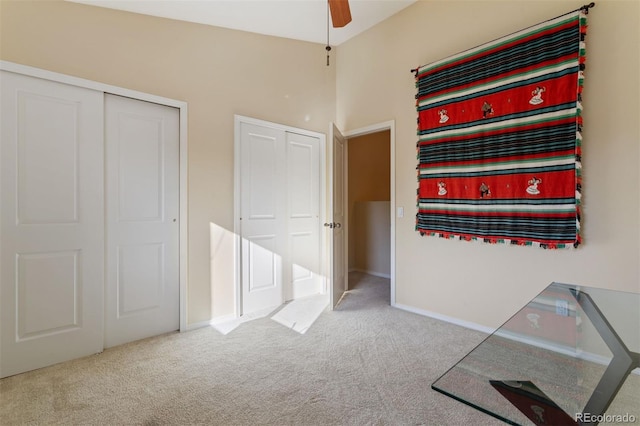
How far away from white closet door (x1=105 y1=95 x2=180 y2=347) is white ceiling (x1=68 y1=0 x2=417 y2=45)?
787 mm

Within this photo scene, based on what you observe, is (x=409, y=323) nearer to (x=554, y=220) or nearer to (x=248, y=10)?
(x=554, y=220)

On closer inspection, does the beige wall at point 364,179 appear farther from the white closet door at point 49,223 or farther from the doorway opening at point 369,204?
the white closet door at point 49,223

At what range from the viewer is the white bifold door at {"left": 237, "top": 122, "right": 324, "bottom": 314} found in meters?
3.19

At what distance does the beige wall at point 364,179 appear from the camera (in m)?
5.36

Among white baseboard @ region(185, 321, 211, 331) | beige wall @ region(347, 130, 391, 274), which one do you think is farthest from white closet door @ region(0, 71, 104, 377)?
beige wall @ region(347, 130, 391, 274)

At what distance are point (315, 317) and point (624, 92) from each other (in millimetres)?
3036

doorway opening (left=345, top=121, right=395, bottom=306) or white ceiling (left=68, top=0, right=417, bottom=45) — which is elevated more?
white ceiling (left=68, top=0, right=417, bottom=45)

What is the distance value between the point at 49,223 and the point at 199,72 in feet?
5.75

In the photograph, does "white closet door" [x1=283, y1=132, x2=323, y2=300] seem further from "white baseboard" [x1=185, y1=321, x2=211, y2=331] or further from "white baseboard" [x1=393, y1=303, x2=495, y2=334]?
"white baseboard" [x1=393, y1=303, x2=495, y2=334]

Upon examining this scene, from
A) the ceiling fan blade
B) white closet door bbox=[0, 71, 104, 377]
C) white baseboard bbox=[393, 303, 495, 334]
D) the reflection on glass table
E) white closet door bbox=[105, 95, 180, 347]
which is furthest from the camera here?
white baseboard bbox=[393, 303, 495, 334]

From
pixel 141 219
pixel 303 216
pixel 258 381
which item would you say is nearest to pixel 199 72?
pixel 141 219

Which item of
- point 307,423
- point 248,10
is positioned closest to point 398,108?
point 248,10

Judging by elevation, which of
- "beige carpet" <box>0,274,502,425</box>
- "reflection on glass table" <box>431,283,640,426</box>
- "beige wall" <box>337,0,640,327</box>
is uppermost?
"beige wall" <box>337,0,640,327</box>

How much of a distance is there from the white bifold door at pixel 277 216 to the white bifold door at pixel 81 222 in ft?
2.34
